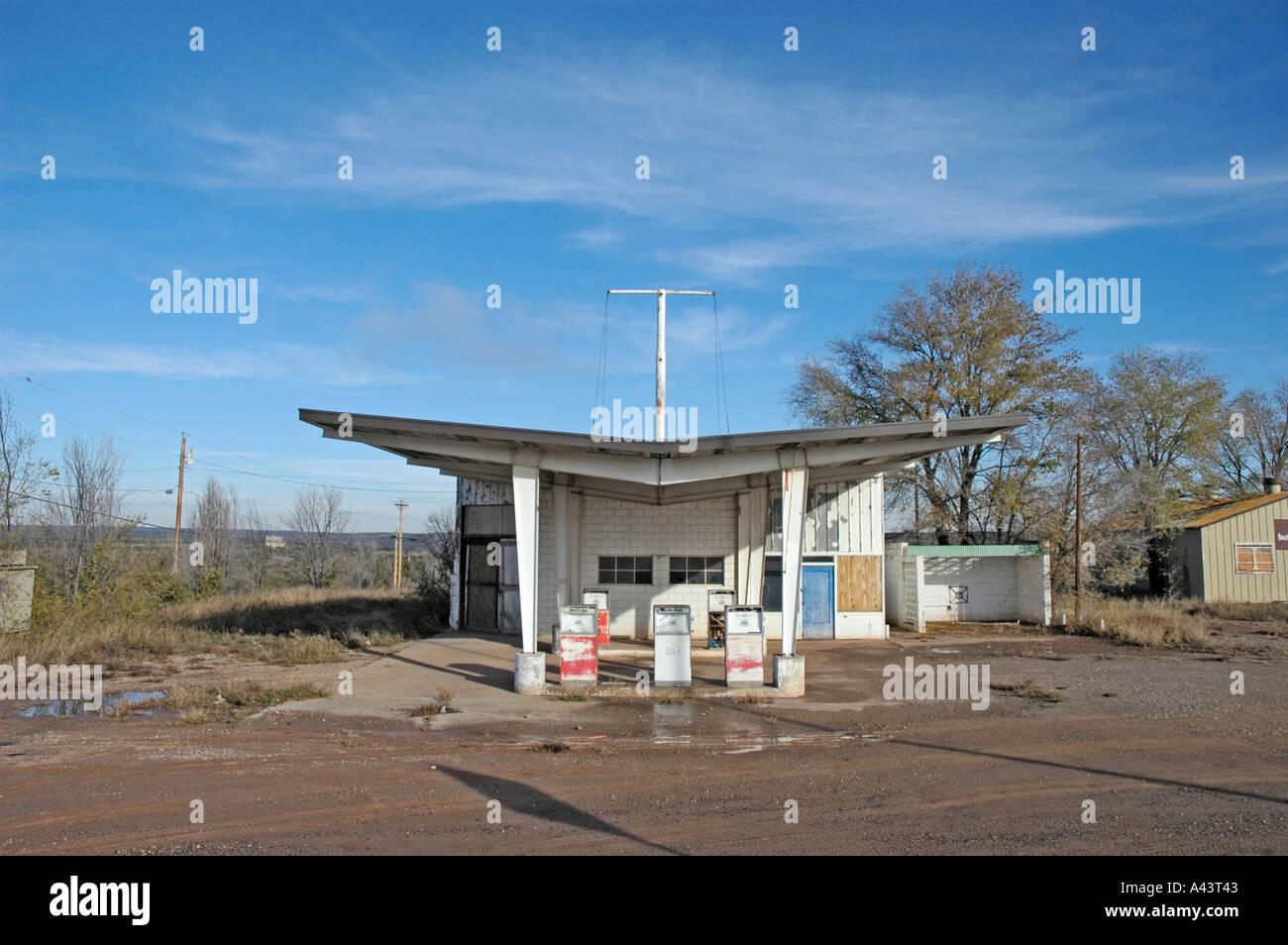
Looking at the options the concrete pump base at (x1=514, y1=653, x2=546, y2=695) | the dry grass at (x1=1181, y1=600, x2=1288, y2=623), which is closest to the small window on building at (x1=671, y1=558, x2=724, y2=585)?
the concrete pump base at (x1=514, y1=653, x2=546, y2=695)

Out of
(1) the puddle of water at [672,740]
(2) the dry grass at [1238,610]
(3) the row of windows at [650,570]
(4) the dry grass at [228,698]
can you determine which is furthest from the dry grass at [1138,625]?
(4) the dry grass at [228,698]

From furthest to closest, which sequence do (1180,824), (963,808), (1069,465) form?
(1069,465) < (963,808) < (1180,824)

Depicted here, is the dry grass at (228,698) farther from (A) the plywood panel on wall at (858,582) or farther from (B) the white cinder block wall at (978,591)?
(B) the white cinder block wall at (978,591)

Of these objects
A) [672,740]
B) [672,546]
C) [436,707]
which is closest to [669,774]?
[672,740]

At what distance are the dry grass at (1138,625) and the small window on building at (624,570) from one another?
12170mm

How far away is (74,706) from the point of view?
12375 mm

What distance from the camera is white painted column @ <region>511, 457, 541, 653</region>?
1354 cm

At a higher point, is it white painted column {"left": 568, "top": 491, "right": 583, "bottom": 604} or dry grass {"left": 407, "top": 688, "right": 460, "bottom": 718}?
white painted column {"left": 568, "top": 491, "right": 583, "bottom": 604}

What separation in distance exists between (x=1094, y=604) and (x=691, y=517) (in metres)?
13.1

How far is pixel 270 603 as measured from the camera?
91.6 feet

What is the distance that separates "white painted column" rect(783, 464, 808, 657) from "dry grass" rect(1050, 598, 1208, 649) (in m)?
12.3

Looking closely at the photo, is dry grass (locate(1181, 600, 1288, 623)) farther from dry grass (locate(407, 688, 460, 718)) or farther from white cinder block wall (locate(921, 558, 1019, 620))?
dry grass (locate(407, 688, 460, 718))
